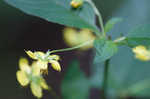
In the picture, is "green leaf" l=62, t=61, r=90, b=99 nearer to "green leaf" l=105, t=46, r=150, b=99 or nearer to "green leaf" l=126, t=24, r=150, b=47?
"green leaf" l=105, t=46, r=150, b=99

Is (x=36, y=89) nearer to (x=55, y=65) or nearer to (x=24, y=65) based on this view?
(x=24, y=65)

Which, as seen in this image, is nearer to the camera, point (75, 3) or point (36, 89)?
point (75, 3)

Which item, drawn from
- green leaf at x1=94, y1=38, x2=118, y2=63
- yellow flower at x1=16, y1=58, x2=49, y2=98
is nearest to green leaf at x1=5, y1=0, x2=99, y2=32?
green leaf at x1=94, y1=38, x2=118, y2=63

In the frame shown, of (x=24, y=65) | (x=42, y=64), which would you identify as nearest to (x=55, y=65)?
(x=42, y=64)

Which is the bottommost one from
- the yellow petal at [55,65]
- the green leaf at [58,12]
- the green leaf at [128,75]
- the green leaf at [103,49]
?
the green leaf at [128,75]

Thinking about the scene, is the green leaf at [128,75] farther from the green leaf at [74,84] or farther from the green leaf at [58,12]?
the green leaf at [58,12]

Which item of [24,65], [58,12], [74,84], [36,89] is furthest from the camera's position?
[74,84]

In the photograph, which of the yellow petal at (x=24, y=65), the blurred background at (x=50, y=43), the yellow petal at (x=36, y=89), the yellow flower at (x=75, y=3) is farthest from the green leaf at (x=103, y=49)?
the blurred background at (x=50, y=43)
